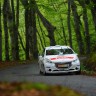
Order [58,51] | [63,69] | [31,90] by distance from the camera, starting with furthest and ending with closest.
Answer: [58,51] < [63,69] < [31,90]

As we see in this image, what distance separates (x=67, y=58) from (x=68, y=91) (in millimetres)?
17917

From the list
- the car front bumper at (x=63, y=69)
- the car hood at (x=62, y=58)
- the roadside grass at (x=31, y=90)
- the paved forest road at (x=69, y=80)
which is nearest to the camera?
the roadside grass at (x=31, y=90)

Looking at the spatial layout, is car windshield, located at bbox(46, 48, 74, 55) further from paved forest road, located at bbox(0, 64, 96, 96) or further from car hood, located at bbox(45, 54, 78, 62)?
paved forest road, located at bbox(0, 64, 96, 96)

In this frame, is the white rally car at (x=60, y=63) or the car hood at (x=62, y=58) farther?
the car hood at (x=62, y=58)

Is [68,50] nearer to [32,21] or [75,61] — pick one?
[75,61]

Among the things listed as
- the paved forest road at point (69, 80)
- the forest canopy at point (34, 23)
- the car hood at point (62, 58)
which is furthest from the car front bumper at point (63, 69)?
the forest canopy at point (34, 23)

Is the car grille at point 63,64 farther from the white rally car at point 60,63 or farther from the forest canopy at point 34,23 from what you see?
the forest canopy at point 34,23

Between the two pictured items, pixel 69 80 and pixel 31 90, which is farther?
pixel 69 80

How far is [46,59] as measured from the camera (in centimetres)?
2191

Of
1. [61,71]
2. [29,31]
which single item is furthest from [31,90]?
[29,31]

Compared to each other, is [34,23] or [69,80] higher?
[34,23]

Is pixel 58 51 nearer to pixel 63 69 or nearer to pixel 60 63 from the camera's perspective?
pixel 60 63

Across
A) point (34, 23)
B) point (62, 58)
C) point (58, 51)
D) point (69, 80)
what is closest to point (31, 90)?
point (69, 80)

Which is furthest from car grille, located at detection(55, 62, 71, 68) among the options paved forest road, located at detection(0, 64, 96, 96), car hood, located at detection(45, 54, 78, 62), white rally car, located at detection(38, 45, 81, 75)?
paved forest road, located at detection(0, 64, 96, 96)
